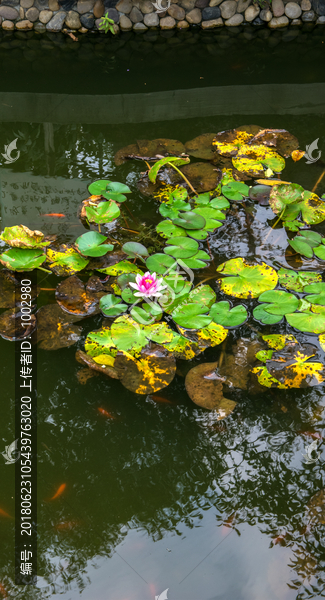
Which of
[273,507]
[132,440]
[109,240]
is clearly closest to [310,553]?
[273,507]

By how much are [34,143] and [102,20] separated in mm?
2239

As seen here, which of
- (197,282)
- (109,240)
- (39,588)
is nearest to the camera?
(39,588)

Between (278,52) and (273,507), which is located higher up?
(278,52)

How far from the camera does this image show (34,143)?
3.46 meters

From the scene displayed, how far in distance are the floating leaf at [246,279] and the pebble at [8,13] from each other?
4.35 meters

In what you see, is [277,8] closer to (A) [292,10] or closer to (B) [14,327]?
(A) [292,10]

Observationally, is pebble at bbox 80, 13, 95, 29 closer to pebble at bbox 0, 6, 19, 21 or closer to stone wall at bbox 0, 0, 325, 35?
stone wall at bbox 0, 0, 325, 35

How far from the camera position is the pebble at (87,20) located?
4.68 m

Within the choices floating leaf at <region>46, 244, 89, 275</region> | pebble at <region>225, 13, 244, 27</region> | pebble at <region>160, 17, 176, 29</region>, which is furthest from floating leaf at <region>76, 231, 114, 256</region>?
pebble at <region>225, 13, 244, 27</region>

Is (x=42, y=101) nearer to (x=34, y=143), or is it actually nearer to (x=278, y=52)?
(x=34, y=143)

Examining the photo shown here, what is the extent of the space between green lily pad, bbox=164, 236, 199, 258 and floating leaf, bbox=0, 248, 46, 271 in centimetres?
72

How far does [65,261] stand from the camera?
242cm

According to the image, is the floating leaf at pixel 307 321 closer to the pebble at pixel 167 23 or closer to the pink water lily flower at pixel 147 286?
the pink water lily flower at pixel 147 286

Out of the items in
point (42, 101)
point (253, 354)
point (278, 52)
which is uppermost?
point (278, 52)
